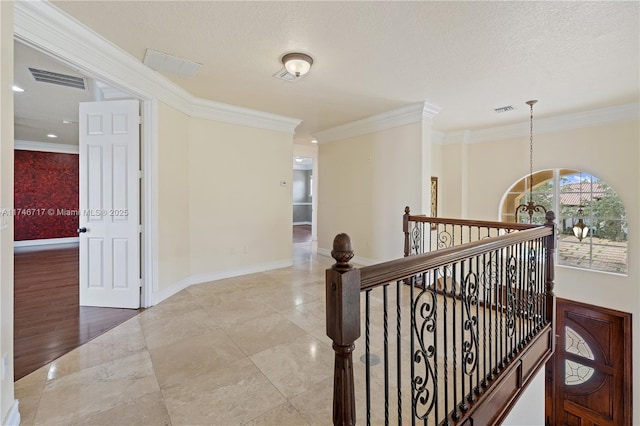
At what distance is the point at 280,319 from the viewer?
3010mm

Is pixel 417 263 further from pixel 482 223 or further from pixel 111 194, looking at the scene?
pixel 111 194

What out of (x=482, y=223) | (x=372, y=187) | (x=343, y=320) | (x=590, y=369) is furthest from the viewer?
(x=372, y=187)

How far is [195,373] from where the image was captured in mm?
2102

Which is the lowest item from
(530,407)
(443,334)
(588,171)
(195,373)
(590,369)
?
(590,369)

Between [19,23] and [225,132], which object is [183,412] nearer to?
[19,23]

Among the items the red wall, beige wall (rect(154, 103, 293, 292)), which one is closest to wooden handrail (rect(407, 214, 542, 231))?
beige wall (rect(154, 103, 293, 292))

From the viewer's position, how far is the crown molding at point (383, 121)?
4.29m

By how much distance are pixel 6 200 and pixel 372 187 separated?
4.44m

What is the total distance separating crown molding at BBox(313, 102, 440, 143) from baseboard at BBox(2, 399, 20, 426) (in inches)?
189

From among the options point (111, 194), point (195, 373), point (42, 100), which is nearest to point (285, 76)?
point (111, 194)

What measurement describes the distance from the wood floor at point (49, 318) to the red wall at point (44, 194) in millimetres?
3176

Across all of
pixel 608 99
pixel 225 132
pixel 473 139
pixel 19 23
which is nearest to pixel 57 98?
pixel 225 132

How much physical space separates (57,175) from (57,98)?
14.3 feet

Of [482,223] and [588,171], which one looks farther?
[588,171]
